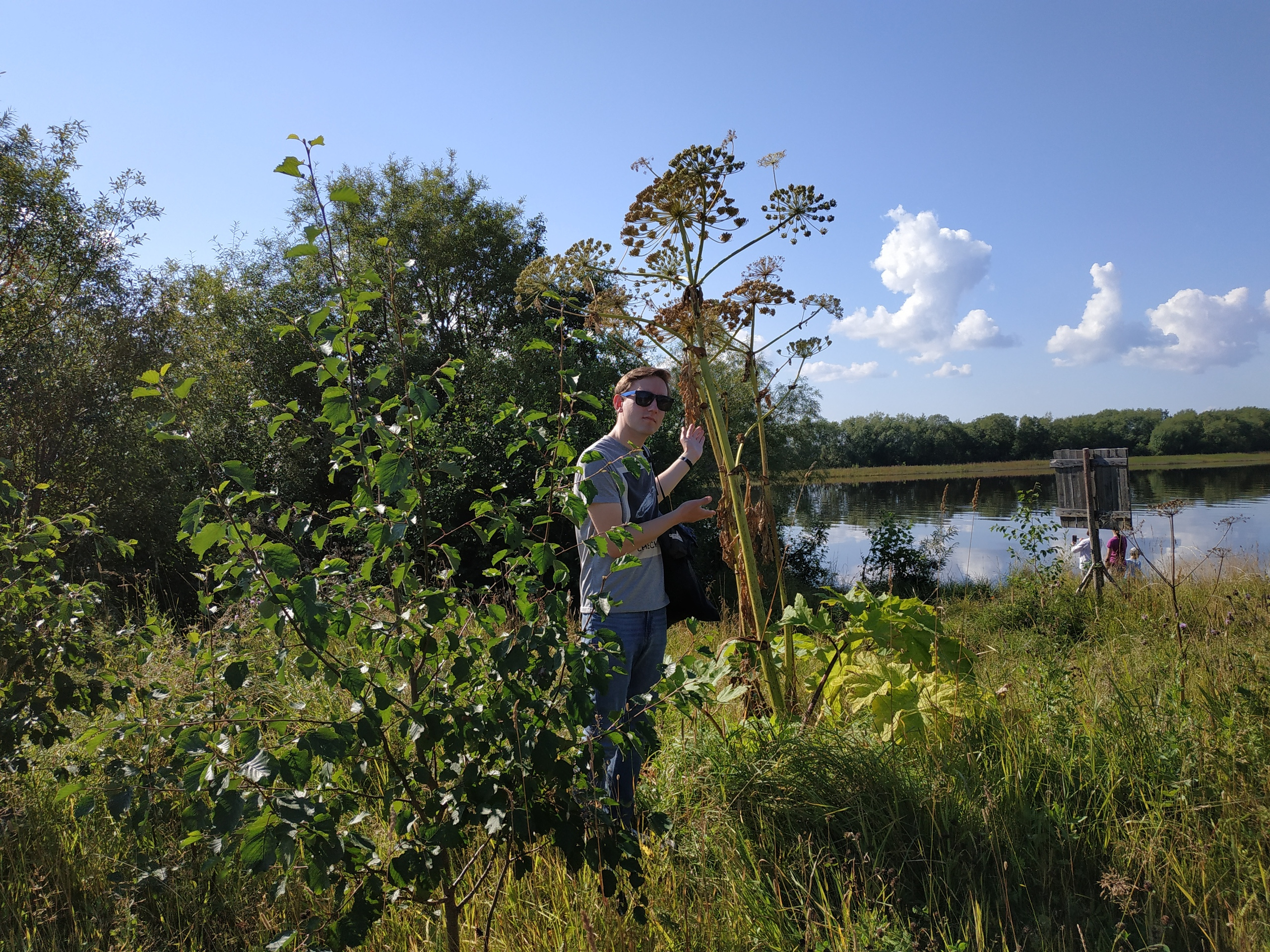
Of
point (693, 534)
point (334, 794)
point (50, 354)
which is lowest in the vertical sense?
point (334, 794)

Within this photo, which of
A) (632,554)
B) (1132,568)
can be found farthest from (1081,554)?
(632,554)

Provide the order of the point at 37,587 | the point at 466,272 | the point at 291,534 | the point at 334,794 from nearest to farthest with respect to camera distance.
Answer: the point at 291,534 → the point at 334,794 → the point at 37,587 → the point at 466,272

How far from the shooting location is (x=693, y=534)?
2.97 m

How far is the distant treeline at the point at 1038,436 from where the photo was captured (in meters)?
61.9

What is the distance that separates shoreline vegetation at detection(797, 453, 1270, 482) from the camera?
5916 centimetres

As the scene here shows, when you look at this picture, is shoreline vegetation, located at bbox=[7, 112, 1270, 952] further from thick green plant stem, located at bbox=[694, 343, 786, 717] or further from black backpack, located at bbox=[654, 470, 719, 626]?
black backpack, located at bbox=[654, 470, 719, 626]

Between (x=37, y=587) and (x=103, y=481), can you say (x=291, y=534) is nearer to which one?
(x=37, y=587)

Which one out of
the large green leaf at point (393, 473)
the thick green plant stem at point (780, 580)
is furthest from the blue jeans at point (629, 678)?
the large green leaf at point (393, 473)

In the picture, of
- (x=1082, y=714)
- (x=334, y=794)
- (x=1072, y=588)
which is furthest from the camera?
(x=1072, y=588)

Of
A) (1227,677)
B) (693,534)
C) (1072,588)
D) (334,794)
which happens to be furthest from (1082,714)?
(1072,588)

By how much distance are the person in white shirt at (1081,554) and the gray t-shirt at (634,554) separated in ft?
28.6

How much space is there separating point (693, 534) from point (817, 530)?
42.0 feet

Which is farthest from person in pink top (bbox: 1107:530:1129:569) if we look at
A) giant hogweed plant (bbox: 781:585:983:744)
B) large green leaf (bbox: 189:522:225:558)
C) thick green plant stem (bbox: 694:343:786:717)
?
large green leaf (bbox: 189:522:225:558)

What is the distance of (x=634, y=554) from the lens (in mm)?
2521
